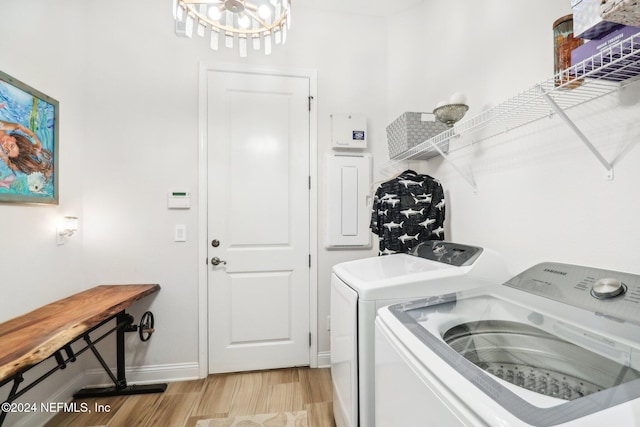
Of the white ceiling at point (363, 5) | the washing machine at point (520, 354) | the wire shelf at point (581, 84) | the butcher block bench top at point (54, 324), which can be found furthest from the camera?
the white ceiling at point (363, 5)

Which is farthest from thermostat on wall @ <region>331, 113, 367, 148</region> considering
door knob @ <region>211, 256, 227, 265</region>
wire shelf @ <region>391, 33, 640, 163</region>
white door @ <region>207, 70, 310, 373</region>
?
door knob @ <region>211, 256, 227, 265</region>

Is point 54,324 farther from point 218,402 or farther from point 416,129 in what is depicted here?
point 416,129

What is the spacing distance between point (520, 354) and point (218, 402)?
1.84 metres

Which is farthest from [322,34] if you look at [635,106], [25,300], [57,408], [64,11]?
[57,408]

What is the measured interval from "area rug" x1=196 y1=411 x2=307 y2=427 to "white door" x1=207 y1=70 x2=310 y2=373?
50 cm

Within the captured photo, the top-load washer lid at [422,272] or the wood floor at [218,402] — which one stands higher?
the top-load washer lid at [422,272]

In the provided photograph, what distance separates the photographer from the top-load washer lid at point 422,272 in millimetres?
1109

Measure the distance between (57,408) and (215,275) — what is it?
3.92ft

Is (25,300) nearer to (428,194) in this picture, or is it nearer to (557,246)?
(428,194)

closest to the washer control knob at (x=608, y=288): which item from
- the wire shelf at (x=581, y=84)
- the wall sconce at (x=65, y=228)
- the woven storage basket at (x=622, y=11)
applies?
the wire shelf at (x=581, y=84)

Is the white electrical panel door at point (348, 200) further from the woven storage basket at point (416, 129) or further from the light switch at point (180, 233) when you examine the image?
the light switch at point (180, 233)

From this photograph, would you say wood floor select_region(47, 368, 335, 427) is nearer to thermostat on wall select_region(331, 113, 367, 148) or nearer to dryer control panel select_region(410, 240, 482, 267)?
→ dryer control panel select_region(410, 240, 482, 267)

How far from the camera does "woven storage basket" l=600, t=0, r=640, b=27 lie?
23.2 inches

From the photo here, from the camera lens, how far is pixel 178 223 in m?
2.09
